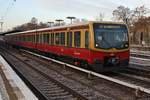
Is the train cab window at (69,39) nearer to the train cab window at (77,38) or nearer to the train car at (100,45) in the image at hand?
the train car at (100,45)

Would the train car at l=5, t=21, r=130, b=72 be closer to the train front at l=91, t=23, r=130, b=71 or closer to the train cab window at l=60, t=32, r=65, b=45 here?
the train front at l=91, t=23, r=130, b=71

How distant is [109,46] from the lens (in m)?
15.8

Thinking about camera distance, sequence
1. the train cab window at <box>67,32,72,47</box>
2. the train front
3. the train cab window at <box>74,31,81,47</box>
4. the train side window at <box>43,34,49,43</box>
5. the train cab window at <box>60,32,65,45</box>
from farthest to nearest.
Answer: the train side window at <box>43,34,49,43</box>
the train cab window at <box>60,32,65,45</box>
the train cab window at <box>67,32,72,47</box>
the train cab window at <box>74,31,81,47</box>
the train front

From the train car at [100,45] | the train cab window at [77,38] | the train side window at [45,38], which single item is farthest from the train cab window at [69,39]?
the train side window at [45,38]

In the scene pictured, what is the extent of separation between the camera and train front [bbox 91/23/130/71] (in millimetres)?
15453

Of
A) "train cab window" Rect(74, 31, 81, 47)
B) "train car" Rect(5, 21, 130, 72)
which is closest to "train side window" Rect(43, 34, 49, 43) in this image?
"train car" Rect(5, 21, 130, 72)

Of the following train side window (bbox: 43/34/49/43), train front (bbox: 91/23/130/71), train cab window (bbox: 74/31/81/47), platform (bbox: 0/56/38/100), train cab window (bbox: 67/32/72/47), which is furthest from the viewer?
train side window (bbox: 43/34/49/43)

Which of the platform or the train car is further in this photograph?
the train car

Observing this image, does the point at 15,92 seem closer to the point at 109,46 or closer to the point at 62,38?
the point at 109,46

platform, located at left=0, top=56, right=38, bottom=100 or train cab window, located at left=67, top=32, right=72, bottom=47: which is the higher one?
train cab window, located at left=67, top=32, right=72, bottom=47

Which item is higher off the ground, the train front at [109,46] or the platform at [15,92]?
the train front at [109,46]

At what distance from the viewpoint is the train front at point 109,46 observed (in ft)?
50.7

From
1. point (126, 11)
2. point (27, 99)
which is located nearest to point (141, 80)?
point (27, 99)

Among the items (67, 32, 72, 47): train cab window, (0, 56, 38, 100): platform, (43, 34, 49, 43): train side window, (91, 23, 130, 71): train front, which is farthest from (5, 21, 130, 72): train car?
(43, 34, 49, 43): train side window
